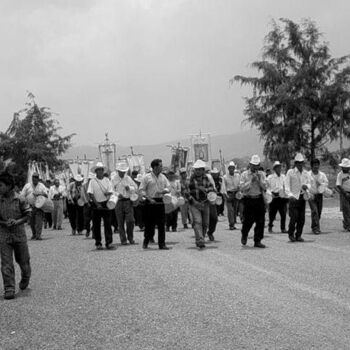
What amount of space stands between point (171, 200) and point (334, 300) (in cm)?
717

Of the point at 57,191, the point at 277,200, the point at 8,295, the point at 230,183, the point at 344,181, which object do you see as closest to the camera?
the point at 8,295

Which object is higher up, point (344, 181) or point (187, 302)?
point (344, 181)

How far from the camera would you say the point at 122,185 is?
16.1 m

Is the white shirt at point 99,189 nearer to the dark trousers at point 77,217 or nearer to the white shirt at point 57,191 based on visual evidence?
the dark trousers at point 77,217

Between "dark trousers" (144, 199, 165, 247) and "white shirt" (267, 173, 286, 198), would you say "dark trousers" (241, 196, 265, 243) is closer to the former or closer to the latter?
"dark trousers" (144, 199, 165, 247)

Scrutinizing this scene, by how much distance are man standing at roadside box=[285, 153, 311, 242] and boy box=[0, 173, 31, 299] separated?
711 centimetres

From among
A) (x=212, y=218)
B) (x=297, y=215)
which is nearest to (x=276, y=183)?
(x=297, y=215)

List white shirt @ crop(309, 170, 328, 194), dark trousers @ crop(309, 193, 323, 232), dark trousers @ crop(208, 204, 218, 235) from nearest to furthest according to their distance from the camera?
dark trousers @ crop(208, 204, 218, 235) < dark trousers @ crop(309, 193, 323, 232) < white shirt @ crop(309, 170, 328, 194)

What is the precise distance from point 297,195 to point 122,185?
437 centimetres

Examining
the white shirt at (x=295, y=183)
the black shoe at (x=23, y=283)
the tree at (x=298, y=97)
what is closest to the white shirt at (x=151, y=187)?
the white shirt at (x=295, y=183)

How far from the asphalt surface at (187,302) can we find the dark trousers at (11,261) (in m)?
0.27

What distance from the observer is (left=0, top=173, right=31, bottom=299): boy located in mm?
9297

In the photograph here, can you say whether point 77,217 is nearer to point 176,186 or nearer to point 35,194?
point 35,194

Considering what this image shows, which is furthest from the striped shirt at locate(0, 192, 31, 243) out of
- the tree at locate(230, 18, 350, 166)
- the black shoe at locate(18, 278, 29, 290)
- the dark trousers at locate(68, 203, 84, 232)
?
the tree at locate(230, 18, 350, 166)
